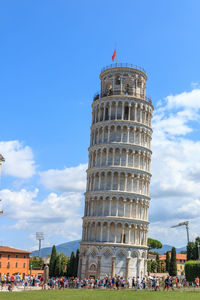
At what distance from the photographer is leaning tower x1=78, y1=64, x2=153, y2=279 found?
6400 centimetres

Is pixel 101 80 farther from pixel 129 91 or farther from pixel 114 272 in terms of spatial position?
pixel 114 272

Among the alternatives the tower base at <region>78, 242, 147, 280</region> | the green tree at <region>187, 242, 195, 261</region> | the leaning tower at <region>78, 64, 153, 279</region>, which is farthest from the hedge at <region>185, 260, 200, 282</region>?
the green tree at <region>187, 242, 195, 261</region>

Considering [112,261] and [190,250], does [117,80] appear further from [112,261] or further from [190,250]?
[190,250]

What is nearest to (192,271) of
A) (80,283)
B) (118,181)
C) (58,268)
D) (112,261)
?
(112,261)

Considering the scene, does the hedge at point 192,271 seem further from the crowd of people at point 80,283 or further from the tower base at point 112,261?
the crowd of people at point 80,283

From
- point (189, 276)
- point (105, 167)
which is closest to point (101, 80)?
point (105, 167)

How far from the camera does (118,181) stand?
218ft

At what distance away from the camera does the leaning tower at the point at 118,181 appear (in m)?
64.0

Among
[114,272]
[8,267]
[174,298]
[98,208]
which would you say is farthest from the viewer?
[8,267]

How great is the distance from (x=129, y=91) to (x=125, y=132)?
29.1ft

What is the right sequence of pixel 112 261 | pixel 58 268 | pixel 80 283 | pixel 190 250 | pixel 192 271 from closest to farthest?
pixel 80 283 < pixel 112 261 < pixel 192 271 < pixel 58 268 < pixel 190 250

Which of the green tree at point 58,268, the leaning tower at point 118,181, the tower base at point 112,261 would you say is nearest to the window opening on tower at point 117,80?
the leaning tower at point 118,181

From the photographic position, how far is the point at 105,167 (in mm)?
66875

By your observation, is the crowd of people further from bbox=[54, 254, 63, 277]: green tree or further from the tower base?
bbox=[54, 254, 63, 277]: green tree
